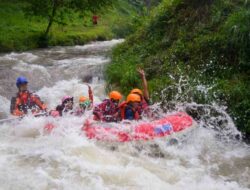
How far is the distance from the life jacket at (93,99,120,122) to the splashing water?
37 cm

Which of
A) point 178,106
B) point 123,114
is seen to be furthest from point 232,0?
point 123,114

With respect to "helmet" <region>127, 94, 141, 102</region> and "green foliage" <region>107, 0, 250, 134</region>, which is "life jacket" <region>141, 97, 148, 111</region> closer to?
"helmet" <region>127, 94, 141, 102</region>

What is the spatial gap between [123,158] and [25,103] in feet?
10.7

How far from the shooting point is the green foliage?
972 centimetres

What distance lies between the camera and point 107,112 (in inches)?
354

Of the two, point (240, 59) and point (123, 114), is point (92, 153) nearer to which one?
point (123, 114)

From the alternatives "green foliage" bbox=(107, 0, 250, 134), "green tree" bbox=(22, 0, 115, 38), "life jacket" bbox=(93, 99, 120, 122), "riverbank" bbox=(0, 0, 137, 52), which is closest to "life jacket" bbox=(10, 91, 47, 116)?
"life jacket" bbox=(93, 99, 120, 122)

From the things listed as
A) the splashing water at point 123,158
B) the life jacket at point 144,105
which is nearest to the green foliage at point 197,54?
the splashing water at point 123,158

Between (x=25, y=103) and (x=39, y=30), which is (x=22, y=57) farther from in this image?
(x=25, y=103)

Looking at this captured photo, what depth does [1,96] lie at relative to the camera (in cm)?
1282

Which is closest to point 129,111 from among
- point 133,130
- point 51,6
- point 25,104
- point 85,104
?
point 133,130

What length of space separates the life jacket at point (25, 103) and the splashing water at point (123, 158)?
1.79 feet

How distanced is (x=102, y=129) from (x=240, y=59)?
3865 mm

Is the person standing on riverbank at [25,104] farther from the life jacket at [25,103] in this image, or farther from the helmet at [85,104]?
the helmet at [85,104]
